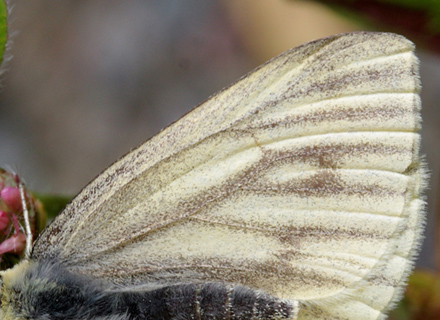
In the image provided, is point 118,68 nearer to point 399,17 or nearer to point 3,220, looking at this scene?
point 399,17

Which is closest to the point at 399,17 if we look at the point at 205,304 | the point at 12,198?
the point at 205,304

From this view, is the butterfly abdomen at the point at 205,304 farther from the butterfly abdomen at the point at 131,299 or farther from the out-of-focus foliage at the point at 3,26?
the out-of-focus foliage at the point at 3,26

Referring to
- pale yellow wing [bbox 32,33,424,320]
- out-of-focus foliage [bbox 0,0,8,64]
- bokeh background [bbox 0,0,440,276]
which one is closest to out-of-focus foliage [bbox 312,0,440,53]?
pale yellow wing [bbox 32,33,424,320]

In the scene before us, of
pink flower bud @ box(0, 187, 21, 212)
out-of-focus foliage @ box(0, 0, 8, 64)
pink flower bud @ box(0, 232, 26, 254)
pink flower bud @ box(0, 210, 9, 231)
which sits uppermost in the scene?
out-of-focus foliage @ box(0, 0, 8, 64)

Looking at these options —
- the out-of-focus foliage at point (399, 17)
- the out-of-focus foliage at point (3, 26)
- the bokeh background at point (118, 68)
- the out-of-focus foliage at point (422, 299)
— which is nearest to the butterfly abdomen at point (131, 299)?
the out-of-focus foliage at point (3, 26)

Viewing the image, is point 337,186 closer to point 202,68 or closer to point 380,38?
point 380,38

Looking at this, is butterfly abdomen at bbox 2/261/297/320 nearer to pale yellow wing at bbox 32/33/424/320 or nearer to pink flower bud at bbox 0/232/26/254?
pale yellow wing at bbox 32/33/424/320
